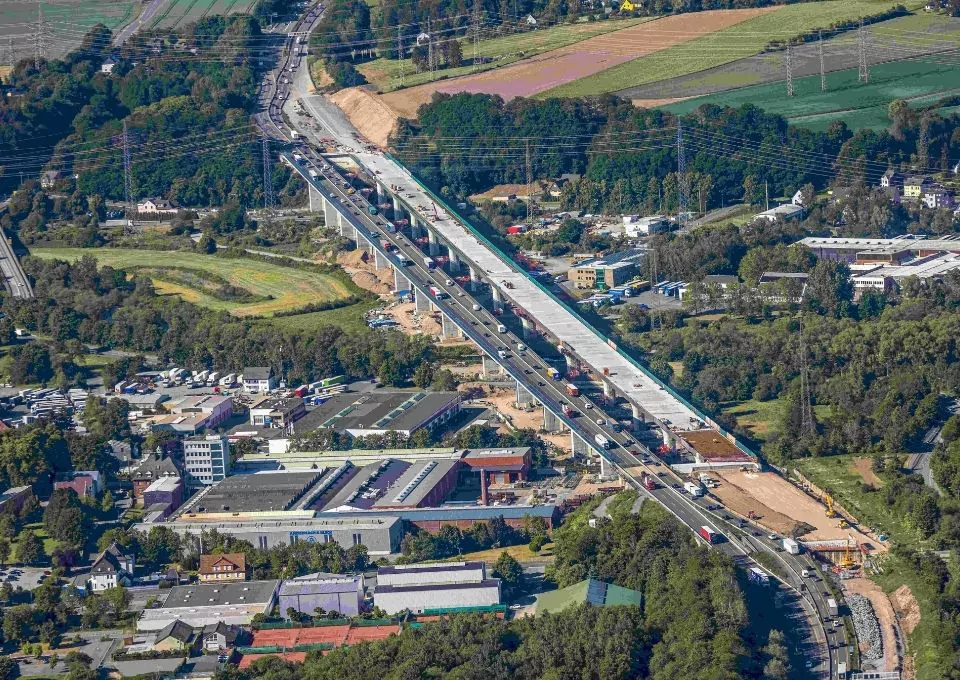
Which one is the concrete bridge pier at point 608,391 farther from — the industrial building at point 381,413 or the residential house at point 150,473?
the residential house at point 150,473

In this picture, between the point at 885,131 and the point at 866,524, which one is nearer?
the point at 866,524

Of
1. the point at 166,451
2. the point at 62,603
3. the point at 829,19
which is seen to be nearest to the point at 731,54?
the point at 829,19

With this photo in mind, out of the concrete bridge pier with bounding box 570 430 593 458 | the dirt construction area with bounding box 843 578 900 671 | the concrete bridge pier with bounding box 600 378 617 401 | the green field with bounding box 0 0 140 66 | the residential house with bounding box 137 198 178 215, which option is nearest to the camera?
the dirt construction area with bounding box 843 578 900 671

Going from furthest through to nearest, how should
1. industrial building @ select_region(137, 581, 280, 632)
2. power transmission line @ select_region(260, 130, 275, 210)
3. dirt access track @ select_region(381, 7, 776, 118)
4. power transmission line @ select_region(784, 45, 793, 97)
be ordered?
dirt access track @ select_region(381, 7, 776, 118), power transmission line @ select_region(784, 45, 793, 97), power transmission line @ select_region(260, 130, 275, 210), industrial building @ select_region(137, 581, 280, 632)

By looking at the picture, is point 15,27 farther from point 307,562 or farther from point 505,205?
point 307,562

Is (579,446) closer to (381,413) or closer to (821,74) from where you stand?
(381,413)

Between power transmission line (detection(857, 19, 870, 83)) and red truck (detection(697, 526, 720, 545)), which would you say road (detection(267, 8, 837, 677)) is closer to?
red truck (detection(697, 526, 720, 545))

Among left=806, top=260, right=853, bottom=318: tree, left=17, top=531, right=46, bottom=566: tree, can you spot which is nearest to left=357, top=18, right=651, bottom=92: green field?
left=806, top=260, right=853, bottom=318: tree
